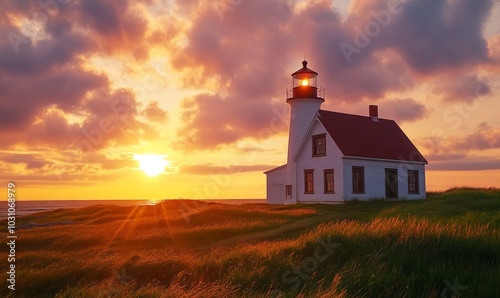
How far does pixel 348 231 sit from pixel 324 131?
2251 cm

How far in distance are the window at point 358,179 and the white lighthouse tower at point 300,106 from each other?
5273 mm

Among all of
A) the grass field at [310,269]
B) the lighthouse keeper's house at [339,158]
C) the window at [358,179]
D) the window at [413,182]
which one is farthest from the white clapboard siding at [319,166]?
the grass field at [310,269]

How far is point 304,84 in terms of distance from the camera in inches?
1474

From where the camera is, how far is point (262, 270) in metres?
10.3

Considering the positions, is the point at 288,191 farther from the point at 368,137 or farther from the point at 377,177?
the point at 368,137

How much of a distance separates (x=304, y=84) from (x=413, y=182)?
11705 millimetres

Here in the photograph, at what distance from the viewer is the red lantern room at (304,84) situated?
37062 mm

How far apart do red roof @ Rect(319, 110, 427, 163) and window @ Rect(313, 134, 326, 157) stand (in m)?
0.91

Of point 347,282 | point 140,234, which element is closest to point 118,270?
point 347,282

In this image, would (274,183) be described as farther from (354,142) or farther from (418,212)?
(418,212)

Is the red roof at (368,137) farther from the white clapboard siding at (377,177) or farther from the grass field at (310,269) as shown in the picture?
the grass field at (310,269)

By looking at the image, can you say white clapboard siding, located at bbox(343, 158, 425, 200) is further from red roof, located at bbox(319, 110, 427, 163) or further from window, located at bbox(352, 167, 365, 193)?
red roof, located at bbox(319, 110, 427, 163)

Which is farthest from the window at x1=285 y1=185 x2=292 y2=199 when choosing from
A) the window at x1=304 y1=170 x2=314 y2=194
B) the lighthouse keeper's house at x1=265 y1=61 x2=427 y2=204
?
the window at x1=304 y1=170 x2=314 y2=194

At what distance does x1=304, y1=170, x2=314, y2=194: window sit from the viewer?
118 ft
